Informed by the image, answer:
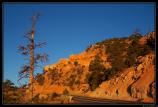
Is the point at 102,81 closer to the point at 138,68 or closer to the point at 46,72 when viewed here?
the point at 138,68

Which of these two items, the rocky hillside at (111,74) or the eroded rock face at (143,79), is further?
the rocky hillside at (111,74)

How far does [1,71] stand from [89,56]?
4616cm

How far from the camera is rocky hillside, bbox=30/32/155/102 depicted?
27.0 m

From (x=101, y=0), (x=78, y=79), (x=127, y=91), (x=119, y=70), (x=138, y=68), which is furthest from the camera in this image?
(x=78, y=79)

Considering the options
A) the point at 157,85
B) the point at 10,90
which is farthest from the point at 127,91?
the point at 157,85

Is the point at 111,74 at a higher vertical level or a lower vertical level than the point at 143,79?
higher

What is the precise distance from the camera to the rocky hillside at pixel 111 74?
27.0 meters

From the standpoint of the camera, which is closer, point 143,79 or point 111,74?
point 143,79

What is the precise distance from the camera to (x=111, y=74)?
116ft

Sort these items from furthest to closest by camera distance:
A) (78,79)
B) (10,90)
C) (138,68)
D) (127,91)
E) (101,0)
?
(78,79)
(138,68)
(127,91)
(10,90)
(101,0)

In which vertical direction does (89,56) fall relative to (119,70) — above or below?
above

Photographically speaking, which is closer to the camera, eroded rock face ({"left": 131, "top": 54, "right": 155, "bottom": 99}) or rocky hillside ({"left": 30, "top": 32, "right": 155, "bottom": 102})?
eroded rock face ({"left": 131, "top": 54, "right": 155, "bottom": 99})

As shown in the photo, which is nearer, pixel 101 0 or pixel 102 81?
pixel 101 0

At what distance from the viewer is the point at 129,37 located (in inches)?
2024
